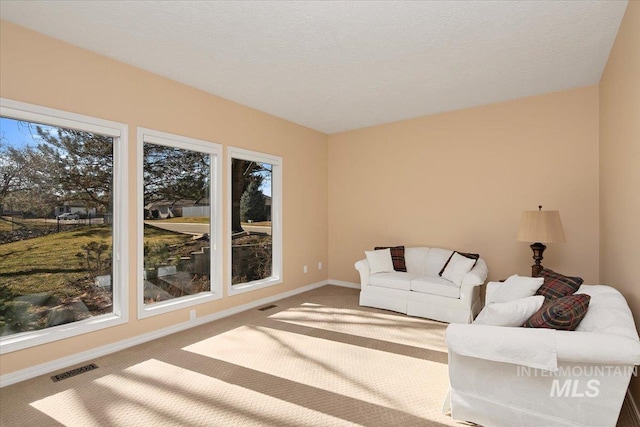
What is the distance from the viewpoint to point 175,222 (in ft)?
13.2

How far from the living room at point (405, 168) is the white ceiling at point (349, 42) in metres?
0.26

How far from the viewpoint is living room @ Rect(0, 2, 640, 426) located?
2791mm

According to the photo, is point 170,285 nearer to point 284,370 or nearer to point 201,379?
point 201,379

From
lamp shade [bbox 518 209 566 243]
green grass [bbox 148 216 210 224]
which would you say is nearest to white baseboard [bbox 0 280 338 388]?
green grass [bbox 148 216 210 224]

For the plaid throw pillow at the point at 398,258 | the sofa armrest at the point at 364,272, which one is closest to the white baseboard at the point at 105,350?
the sofa armrest at the point at 364,272

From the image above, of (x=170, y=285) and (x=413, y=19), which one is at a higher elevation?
(x=413, y=19)

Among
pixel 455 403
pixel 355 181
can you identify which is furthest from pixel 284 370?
pixel 355 181

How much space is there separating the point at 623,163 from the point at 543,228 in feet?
3.57

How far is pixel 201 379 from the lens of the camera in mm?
2729

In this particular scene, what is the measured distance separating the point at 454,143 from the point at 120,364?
503 centimetres

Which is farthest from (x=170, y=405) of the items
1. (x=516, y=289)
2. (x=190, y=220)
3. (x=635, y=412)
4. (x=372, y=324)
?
(x=635, y=412)

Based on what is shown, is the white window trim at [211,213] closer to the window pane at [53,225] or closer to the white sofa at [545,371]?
the window pane at [53,225]

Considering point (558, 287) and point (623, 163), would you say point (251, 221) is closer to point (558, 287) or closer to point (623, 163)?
point (558, 287)

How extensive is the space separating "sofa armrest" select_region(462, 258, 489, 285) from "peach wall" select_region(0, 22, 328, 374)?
9.05 feet
